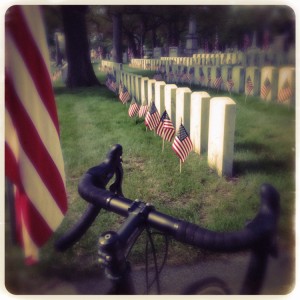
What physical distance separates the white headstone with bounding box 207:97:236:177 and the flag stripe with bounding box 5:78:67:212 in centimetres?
178

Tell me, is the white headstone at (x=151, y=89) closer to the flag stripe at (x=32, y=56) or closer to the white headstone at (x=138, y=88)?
the white headstone at (x=138, y=88)

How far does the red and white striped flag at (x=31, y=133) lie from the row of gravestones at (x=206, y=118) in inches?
70.5

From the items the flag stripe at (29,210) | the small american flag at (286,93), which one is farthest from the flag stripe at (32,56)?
the small american flag at (286,93)

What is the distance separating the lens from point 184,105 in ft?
12.6

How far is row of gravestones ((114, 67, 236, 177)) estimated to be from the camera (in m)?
2.93

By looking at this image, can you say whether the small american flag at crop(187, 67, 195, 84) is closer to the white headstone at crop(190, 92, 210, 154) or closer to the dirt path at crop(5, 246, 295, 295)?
the white headstone at crop(190, 92, 210, 154)

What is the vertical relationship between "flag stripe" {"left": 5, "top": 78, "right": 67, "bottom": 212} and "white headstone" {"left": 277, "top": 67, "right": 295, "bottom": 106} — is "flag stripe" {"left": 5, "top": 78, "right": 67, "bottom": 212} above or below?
below

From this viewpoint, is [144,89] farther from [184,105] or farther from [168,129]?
[168,129]

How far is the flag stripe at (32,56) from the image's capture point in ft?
4.56

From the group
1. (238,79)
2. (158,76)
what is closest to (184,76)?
(158,76)

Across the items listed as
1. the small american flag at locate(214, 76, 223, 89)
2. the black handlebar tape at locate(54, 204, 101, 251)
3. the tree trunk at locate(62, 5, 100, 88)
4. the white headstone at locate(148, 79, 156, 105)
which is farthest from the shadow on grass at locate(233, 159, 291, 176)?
the small american flag at locate(214, 76, 223, 89)

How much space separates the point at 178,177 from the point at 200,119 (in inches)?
29.9

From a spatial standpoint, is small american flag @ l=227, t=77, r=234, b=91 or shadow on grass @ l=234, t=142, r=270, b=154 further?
small american flag @ l=227, t=77, r=234, b=91
